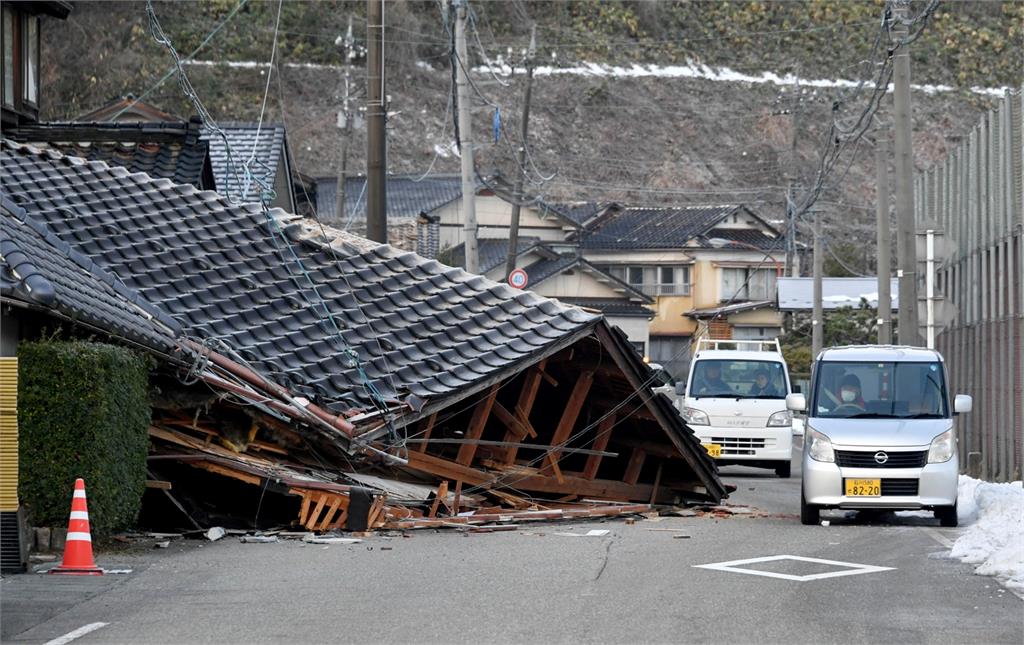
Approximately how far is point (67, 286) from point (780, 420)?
591 inches

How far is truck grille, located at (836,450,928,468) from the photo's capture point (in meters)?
15.1

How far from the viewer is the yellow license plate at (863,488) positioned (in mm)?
15188

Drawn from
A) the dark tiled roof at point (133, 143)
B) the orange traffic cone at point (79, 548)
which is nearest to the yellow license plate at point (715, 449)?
the dark tiled roof at point (133, 143)

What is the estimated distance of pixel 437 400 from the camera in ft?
48.4

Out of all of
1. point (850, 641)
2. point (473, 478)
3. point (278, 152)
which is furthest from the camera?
point (278, 152)

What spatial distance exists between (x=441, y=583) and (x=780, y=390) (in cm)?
1583

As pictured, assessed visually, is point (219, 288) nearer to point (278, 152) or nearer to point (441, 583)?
point (441, 583)

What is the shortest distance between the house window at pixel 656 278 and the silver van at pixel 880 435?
4226 centimetres

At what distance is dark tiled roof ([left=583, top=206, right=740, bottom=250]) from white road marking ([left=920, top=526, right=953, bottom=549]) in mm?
43130

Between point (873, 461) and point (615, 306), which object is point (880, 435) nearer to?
point (873, 461)

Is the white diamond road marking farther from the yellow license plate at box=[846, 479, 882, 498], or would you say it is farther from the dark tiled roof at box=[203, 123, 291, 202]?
the dark tiled roof at box=[203, 123, 291, 202]

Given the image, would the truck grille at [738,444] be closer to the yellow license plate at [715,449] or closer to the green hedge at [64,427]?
the yellow license plate at [715,449]

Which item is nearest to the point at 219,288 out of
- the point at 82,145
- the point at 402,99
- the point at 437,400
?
the point at 437,400

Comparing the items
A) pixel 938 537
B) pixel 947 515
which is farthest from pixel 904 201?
pixel 938 537
